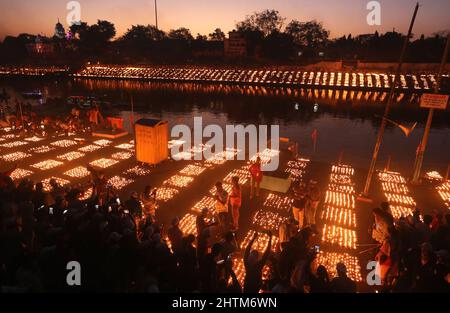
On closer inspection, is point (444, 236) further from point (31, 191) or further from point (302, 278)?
point (31, 191)

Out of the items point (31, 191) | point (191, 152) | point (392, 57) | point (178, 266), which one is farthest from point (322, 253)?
point (392, 57)

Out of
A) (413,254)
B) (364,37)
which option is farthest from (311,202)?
(364,37)

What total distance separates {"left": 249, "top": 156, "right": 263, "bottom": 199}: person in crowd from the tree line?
7699 cm

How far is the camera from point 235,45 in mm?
108250

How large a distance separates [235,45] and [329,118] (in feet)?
260

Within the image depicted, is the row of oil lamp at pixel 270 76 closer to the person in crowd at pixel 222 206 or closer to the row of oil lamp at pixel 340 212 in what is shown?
the row of oil lamp at pixel 340 212

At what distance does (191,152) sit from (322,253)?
36.6 feet

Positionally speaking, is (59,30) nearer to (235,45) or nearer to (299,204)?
(235,45)

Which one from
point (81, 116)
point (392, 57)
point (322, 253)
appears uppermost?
point (392, 57)

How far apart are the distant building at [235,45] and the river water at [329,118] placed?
5070 cm

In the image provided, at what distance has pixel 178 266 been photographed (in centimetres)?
574

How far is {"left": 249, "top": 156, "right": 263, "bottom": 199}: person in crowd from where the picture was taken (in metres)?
11.9

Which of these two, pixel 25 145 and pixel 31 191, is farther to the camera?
pixel 25 145
